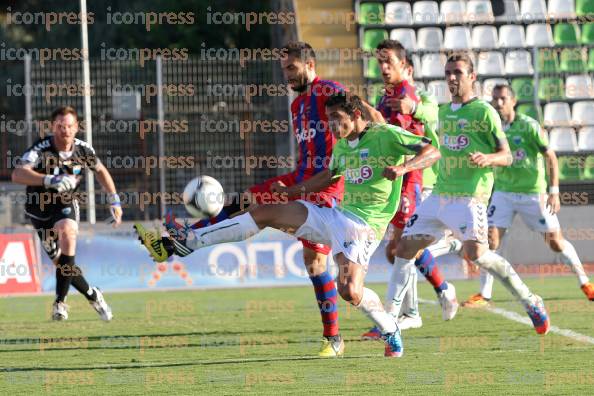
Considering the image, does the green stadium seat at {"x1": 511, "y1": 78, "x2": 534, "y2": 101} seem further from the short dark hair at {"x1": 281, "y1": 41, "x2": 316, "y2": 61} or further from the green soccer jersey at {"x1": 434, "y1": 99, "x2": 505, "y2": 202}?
the short dark hair at {"x1": 281, "y1": 41, "x2": 316, "y2": 61}

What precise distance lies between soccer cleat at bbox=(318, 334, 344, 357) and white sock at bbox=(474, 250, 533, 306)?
53.8 inches

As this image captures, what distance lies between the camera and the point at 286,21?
22.9 meters

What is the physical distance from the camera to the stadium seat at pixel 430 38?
21594 millimetres

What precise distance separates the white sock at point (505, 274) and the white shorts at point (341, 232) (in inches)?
54.2

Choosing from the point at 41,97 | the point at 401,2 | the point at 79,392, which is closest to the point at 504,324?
the point at 79,392

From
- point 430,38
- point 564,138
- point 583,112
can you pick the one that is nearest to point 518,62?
point 583,112

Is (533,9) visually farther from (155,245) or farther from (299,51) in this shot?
(155,245)

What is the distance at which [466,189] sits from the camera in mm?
9617

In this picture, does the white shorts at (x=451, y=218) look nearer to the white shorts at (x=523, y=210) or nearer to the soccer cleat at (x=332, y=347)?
the soccer cleat at (x=332, y=347)

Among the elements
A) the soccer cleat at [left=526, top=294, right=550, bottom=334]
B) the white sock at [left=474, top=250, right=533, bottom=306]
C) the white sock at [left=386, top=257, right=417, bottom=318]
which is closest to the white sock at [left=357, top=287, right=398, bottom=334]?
the white sock at [left=386, top=257, right=417, bottom=318]

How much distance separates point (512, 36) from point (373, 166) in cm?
1442

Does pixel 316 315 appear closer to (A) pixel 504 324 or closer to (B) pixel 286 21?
(A) pixel 504 324

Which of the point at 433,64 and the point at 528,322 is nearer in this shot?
the point at 528,322

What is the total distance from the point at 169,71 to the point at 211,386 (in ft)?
36.9
